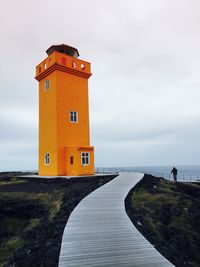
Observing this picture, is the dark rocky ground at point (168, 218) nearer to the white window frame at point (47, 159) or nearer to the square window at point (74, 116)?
the square window at point (74, 116)

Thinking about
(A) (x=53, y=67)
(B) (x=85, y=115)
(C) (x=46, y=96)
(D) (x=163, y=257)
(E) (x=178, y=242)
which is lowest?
(E) (x=178, y=242)

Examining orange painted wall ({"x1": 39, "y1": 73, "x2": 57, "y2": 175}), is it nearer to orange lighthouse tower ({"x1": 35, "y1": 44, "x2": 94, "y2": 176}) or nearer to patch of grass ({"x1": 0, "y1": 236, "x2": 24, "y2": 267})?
orange lighthouse tower ({"x1": 35, "y1": 44, "x2": 94, "y2": 176})

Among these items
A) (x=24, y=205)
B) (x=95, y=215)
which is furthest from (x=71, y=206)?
(x=24, y=205)

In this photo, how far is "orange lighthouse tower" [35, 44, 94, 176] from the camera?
28562 mm

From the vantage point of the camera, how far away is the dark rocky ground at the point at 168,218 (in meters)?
12.5

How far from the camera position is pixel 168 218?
15.7 meters

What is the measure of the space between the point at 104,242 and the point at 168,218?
776 centimetres

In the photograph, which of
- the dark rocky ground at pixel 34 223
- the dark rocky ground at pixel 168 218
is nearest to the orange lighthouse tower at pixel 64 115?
the dark rocky ground at pixel 34 223

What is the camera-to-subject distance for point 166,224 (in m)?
15.0

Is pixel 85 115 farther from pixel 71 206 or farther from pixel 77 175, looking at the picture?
pixel 71 206

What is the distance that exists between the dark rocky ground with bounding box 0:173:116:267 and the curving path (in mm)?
499

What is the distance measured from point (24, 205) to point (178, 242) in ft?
32.4

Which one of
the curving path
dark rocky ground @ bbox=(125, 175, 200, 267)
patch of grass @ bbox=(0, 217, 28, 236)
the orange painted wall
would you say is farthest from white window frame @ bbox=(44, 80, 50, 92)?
the curving path

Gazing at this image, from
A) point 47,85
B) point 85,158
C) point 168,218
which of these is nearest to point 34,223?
point 168,218
